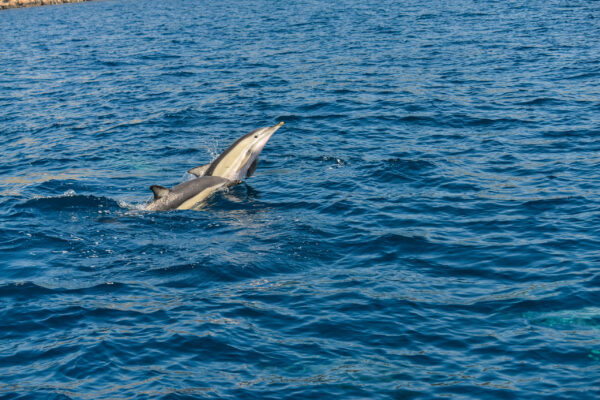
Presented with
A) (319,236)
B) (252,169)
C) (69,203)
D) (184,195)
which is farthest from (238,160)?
(69,203)

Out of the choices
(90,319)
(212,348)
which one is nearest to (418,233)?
(212,348)

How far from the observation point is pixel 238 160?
19.5 m

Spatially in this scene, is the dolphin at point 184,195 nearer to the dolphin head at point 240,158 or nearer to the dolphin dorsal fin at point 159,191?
the dolphin dorsal fin at point 159,191

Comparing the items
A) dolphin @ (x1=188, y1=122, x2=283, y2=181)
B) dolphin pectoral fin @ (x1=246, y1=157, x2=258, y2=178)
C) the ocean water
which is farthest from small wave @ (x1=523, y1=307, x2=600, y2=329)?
dolphin pectoral fin @ (x1=246, y1=157, x2=258, y2=178)

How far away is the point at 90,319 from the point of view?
12781mm

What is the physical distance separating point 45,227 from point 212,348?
8.02m

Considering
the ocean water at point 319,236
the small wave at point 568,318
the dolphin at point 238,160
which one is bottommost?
the small wave at point 568,318

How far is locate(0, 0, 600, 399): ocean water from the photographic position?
435 inches

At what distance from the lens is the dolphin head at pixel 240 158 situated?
19359mm

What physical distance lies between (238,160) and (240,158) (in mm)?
89

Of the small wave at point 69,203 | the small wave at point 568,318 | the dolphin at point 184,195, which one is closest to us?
the small wave at point 568,318

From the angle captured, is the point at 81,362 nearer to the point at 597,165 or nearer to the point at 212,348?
the point at 212,348

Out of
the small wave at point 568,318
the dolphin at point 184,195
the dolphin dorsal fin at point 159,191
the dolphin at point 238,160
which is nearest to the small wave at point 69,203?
the dolphin at point 184,195

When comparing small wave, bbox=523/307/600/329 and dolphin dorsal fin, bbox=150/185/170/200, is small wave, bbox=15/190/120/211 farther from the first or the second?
small wave, bbox=523/307/600/329
